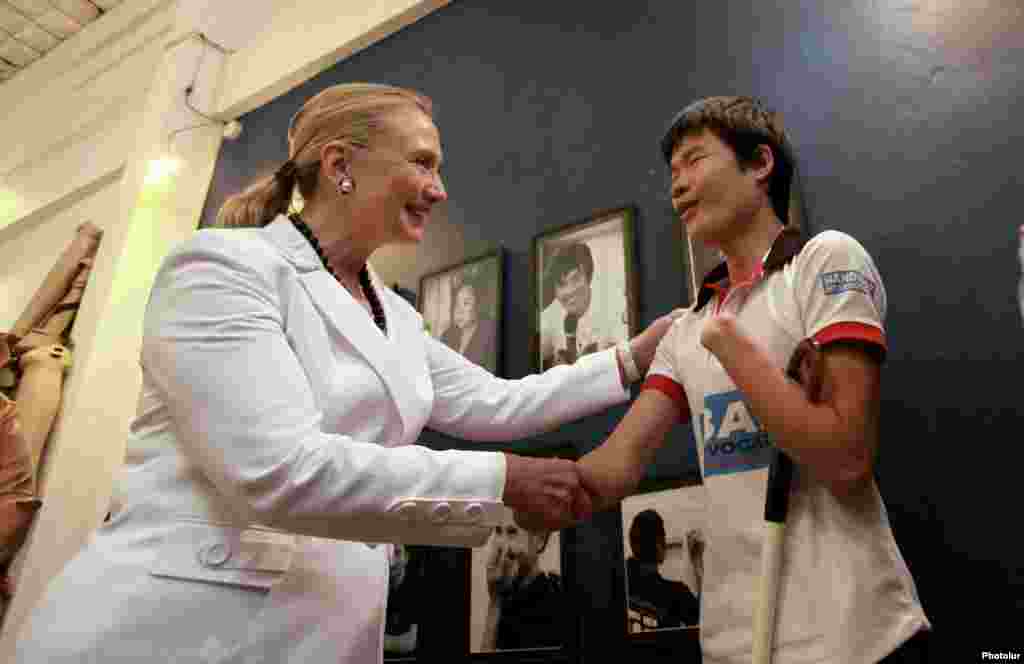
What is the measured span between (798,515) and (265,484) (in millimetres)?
794

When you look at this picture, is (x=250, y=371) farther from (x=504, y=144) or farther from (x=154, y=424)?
(x=504, y=144)

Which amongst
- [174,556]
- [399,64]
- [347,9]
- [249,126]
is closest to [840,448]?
[174,556]

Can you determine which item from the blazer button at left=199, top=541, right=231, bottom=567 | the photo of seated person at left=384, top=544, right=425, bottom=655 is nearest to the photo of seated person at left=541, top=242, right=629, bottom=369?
the photo of seated person at left=384, top=544, right=425, bottom=655

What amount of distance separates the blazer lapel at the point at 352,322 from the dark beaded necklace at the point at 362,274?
0.04 meters

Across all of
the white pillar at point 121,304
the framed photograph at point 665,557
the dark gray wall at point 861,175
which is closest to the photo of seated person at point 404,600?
the dark gray wall at point 861,175

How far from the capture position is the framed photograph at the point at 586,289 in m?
2.04

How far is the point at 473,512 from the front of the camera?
3.96 feet

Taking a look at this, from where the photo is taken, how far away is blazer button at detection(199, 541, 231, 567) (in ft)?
3.82

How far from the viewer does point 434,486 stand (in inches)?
47.1

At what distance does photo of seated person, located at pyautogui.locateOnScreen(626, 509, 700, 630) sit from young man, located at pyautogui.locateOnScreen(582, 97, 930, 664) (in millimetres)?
335

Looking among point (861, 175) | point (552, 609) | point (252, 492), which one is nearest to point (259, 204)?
point (252, 492)

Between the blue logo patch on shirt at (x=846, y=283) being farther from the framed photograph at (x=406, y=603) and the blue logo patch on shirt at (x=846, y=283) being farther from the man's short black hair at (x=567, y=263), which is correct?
the framed photograph at (x=406, y=603)

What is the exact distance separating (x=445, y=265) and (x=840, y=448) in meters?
1.62

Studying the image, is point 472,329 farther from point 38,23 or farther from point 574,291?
point 38,23
